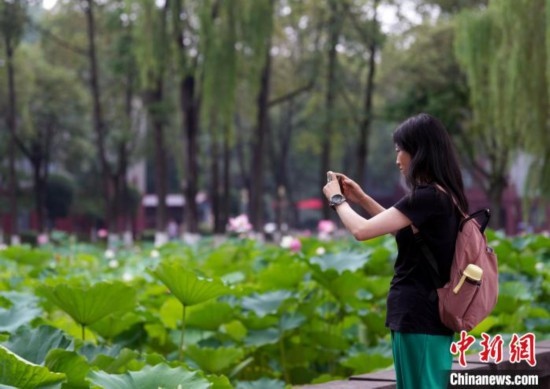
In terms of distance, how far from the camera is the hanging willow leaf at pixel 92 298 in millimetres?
4496

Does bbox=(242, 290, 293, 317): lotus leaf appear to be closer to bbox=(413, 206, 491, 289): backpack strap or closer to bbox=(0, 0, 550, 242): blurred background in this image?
bbox=(413, 206, 491, 289): backpack strap

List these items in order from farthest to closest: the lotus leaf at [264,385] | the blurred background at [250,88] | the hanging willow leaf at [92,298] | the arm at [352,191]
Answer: the blurred background at [250,88] → the lotus leaf at [264,385] → the hanging willow leaf at [92,298] → the arm at [352,191]

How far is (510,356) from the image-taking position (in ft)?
13.1

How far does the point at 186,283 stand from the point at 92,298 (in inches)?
17.5

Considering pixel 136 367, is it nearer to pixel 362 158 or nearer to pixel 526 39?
pixel 526 39

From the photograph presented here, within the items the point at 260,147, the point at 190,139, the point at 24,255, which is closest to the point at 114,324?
the point at 24,255

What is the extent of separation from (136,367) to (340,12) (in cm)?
2737

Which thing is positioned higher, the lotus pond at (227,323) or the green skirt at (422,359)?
the lotus pond at (227,323)

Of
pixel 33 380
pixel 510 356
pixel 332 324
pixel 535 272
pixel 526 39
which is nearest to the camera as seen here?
pixel 33 380

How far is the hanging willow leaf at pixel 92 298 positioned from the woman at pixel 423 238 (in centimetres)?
155

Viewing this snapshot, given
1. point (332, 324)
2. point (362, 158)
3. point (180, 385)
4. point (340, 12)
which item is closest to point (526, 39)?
point (332, 324)

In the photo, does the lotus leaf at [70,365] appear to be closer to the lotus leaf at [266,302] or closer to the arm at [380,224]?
the arm at [380,224]

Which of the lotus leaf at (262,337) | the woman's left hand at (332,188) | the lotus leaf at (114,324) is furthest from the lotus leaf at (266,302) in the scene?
the woman's left hand at (332,188)

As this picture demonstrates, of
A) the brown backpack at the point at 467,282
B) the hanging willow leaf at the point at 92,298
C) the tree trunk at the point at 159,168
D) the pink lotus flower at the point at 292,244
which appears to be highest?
the tree trunk at the point at 159,168
